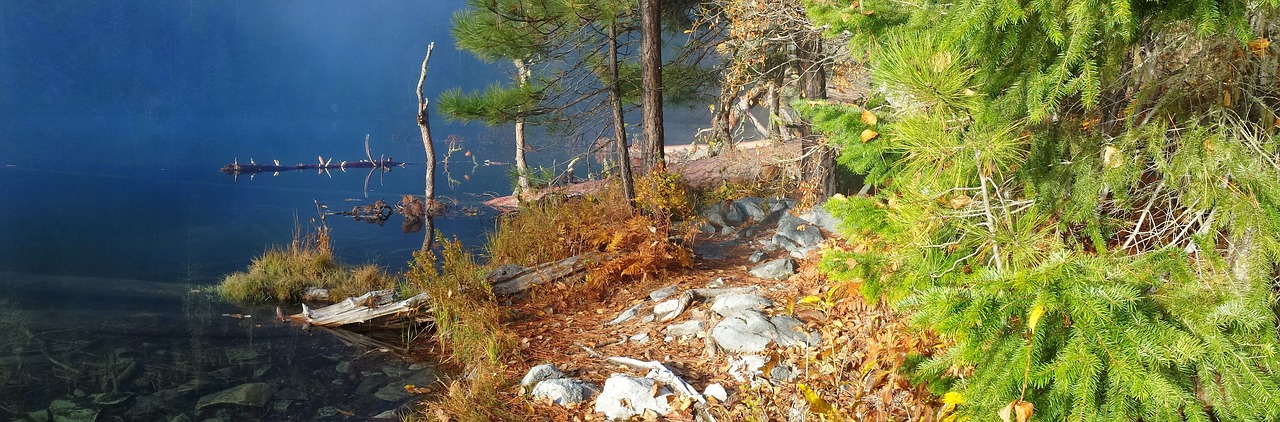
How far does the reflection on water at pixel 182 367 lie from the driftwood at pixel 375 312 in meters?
0.12

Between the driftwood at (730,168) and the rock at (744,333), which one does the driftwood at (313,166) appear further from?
the rock at (744,333)

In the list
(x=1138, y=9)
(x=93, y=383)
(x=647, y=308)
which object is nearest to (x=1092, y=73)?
(x=1138, y=9)

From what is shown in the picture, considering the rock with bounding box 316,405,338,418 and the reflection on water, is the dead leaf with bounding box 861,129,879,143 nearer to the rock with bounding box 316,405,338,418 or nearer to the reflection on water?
the reflection on water

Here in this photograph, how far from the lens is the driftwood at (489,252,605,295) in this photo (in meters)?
5.11

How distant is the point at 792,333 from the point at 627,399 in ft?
3.12

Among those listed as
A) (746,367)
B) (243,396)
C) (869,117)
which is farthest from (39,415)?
(869,117)

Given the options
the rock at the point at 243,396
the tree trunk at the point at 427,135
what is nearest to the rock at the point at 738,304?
the rock at the point at 243,396

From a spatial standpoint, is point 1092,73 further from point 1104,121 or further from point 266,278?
point 266,278

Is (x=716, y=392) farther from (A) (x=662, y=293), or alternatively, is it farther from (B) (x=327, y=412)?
(B) (x=327, y=412)

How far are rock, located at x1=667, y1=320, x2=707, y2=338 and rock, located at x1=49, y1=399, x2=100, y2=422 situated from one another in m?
3.26

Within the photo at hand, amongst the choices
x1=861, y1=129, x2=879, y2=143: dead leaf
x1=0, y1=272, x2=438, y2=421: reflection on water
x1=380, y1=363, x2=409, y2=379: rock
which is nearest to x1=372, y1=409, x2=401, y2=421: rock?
x1=0, y1=272, x2=438, y2=421: reflection on water

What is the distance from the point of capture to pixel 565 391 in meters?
3.43

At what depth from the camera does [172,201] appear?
543 inches

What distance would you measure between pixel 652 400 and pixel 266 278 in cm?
512
